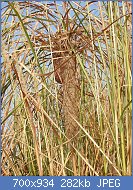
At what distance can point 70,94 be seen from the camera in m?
1.23

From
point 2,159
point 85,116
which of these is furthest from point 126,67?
point 2,159

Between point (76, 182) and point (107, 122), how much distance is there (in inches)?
6.7

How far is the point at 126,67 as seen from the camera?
1.01 metres

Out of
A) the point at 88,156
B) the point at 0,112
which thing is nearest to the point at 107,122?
the point at 88,156

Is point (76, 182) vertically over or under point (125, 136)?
under

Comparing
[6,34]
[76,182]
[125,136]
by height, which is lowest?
[76,182]

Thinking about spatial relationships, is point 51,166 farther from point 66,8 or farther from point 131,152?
point 66,8

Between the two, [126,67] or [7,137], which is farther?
[7,137]

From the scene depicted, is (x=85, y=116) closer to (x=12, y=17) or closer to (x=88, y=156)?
(x=88, y=156)

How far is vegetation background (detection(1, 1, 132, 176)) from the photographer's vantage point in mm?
1018

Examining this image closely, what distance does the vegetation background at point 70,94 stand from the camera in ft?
3.34

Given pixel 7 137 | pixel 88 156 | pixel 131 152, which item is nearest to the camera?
pixel 131 152

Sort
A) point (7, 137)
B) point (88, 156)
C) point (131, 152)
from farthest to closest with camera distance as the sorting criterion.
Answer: point (7, 137) → point (88, 156) → point (131, 152)

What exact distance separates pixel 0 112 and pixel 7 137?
3.7 inches
